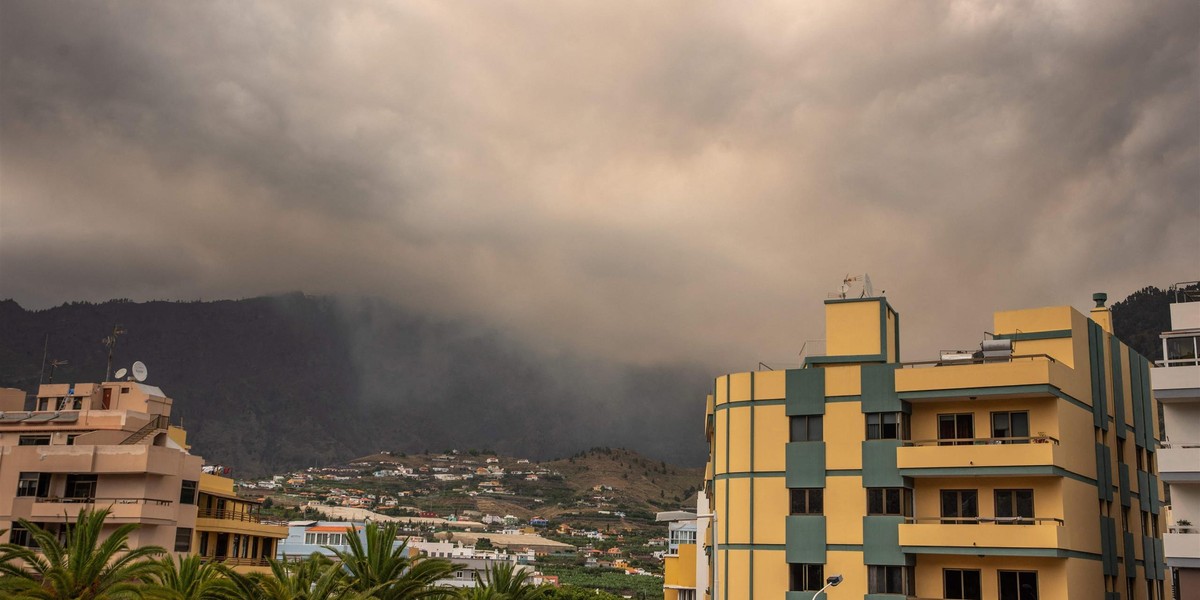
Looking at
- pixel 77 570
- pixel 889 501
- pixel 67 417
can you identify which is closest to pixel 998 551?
pixel 889 501

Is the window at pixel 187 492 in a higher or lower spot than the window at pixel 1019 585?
higher

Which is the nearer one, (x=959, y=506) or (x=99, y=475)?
(x=959, y=506)

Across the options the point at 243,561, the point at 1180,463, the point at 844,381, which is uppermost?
the point at 844,381

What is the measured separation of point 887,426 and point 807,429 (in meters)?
3.45

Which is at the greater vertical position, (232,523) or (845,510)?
(845,510)

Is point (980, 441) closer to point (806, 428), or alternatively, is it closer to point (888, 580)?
point (888, 580)

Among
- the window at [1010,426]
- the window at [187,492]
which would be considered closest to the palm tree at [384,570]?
the window at [1010,426]

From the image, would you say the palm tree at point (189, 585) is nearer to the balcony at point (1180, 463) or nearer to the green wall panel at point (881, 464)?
the green wall panel at point (881, 464)

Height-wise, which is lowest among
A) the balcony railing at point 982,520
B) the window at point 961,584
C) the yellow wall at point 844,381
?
the window at point 961,584

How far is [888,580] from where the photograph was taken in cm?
4506

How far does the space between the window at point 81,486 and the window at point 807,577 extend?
45.1m

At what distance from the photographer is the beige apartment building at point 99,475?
66.9 metres

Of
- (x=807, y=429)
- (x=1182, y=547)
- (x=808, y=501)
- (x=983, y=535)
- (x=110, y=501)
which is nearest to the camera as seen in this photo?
(x=1182, y=547)

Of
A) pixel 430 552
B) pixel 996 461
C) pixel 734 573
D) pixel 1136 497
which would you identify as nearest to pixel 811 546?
pixel 734 573
